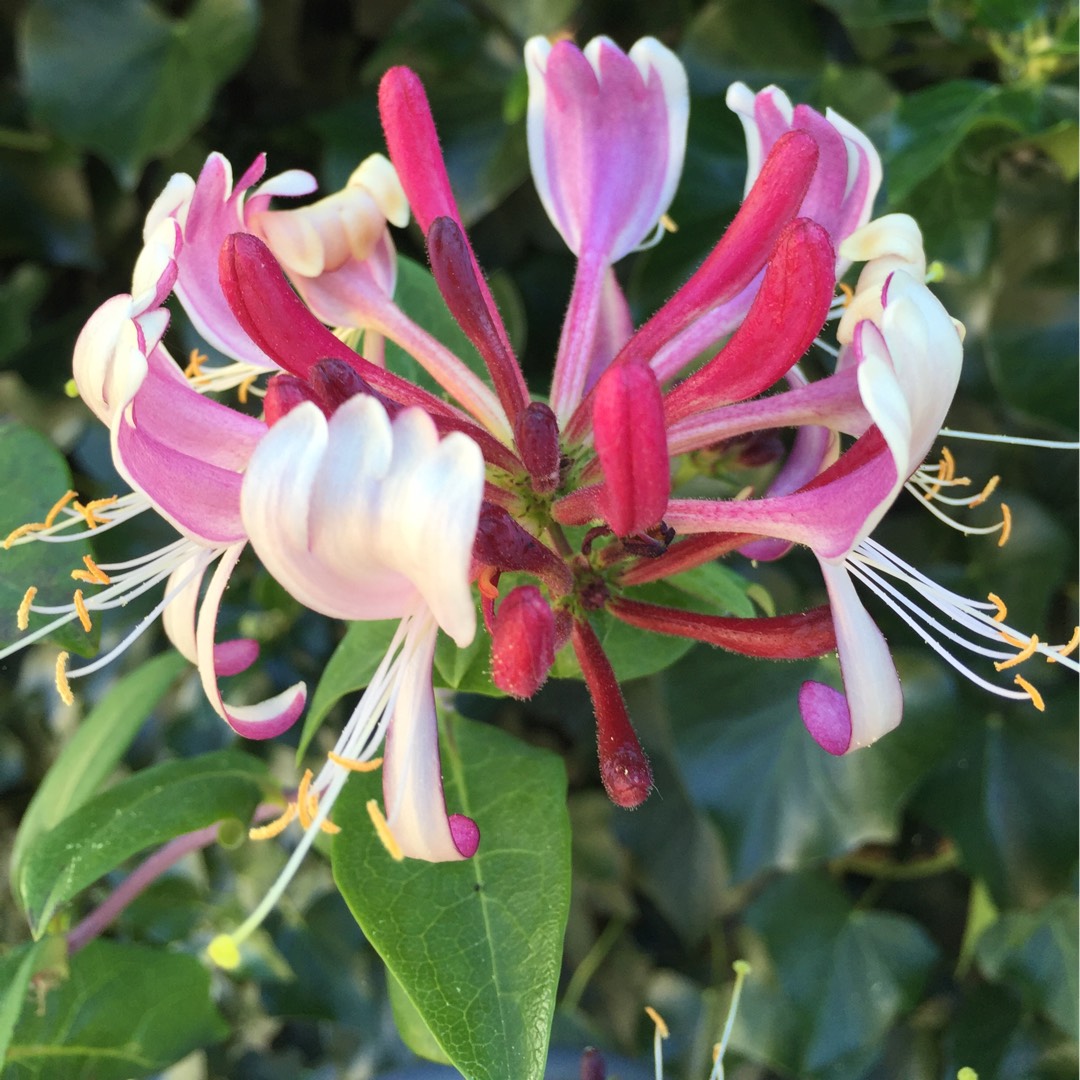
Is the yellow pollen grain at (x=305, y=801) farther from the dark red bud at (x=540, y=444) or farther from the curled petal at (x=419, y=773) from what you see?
the dark red bud at (x=540, y=444)

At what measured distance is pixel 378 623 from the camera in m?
0.64

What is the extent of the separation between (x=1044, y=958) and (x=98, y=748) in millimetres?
923

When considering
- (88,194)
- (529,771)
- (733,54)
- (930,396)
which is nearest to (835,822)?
(529,771)

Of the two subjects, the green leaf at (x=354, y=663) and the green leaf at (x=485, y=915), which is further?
the green leaf at (x=354, y=663)

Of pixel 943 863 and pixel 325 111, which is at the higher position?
pixel 325 111

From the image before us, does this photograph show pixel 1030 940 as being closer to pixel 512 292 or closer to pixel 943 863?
pixel 943 863

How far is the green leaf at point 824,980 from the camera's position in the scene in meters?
1.05

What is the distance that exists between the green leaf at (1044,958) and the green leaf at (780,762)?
0.22 meters

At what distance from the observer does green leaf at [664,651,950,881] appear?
35.9 inches

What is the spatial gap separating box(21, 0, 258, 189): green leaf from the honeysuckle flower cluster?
19.2 inches

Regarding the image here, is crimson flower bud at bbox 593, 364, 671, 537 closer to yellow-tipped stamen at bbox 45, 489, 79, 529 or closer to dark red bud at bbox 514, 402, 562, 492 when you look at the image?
dark red bud at bbox 514, 402, 562, 492

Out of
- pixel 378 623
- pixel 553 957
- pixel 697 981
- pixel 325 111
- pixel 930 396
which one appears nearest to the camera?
pixel 930 396

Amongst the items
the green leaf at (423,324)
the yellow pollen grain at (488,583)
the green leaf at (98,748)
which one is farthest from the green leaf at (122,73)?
the yellow pollen grain at (488,583)

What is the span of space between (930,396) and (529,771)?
36 cm
